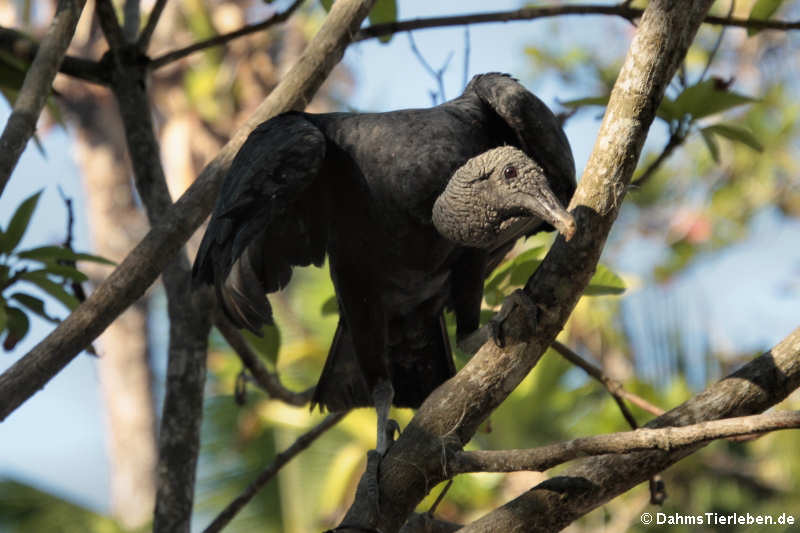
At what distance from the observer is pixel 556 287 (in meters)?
1.90

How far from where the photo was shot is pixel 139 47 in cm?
286

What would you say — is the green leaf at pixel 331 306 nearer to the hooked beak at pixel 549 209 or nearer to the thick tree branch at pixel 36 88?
the hooked beak at pixel 549 209

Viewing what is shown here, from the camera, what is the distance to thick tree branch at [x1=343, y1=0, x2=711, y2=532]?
1.84 metres

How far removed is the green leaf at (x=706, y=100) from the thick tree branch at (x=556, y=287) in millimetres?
628

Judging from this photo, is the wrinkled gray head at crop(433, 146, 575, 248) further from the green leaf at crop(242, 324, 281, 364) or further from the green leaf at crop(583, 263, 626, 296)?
the green leaf at crop(242, 324, 281, 364)

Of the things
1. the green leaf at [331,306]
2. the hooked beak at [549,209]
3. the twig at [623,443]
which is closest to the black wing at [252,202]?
the green leaf at [331,306]

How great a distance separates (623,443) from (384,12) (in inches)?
68.8

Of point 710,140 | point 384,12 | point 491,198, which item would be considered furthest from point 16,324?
point 710,140

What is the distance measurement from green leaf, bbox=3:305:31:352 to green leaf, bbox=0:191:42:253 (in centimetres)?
18

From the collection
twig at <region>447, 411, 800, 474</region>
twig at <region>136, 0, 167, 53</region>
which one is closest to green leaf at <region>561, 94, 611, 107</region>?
twig at <region>447, 411, 800, 474</region>

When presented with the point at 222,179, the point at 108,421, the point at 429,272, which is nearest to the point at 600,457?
the point at 429,272

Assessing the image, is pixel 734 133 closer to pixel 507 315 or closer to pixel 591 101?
pixel 591 101

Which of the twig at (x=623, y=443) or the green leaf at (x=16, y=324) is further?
the green leaf at (x=16, y=324)

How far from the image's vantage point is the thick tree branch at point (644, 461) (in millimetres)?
1871
